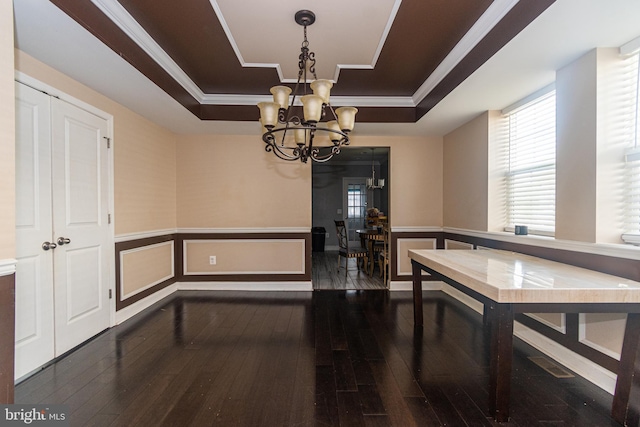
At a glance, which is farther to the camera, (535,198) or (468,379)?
(535,198)

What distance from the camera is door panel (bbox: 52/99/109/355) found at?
2396mm

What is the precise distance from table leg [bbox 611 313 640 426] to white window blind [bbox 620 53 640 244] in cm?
63

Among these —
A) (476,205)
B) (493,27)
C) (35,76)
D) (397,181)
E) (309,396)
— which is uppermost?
(493,27)

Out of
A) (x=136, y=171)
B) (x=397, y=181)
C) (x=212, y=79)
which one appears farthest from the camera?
(x=397, y=181)

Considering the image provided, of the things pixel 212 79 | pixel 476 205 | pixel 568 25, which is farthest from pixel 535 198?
pixel 212 79

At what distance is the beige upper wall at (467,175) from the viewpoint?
3.36 meters

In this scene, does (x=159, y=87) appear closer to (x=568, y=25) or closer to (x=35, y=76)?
(x=35, y=76)

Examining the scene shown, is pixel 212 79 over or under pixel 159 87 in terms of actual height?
over

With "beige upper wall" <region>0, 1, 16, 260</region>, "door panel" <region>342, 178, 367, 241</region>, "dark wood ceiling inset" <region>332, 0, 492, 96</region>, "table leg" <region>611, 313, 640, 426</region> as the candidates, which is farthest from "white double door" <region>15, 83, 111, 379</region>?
"door panel" <region>342, 178, 367, 241</region>

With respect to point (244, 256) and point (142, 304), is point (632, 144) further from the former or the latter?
point (142, 304)

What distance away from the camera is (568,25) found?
1749 millimetres

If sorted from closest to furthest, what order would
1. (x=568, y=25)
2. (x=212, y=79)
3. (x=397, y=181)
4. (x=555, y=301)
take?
(x=555, y=301) < (x=568, y=25) < (x=212, y=79) < (x=397, y=181)

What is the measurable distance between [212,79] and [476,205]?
331 centimetres

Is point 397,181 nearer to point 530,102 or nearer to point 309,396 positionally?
point 530,102
